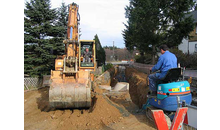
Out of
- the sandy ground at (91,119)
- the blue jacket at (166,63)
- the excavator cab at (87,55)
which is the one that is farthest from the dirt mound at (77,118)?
the blue jacket at (166,63)

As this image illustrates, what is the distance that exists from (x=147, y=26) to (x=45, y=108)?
10.7 metres

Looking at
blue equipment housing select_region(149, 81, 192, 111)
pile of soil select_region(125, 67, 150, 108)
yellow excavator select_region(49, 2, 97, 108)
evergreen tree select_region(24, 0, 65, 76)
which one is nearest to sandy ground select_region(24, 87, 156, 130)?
yellow excavator select_region(49, 2, 97, 108)

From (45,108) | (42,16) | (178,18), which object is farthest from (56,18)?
(178,18)

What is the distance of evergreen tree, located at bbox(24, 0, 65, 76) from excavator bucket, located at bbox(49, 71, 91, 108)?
703 centimetres

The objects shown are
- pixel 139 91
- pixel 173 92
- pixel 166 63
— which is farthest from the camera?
pixel 139 91

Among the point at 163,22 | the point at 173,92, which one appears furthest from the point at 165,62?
the point at 163,22

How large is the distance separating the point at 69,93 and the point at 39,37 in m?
8.92

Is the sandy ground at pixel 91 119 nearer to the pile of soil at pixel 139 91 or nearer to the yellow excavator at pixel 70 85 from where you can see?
the yellow excavator at pixel 70 85

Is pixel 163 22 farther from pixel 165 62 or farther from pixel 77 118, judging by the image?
pixel 77 118

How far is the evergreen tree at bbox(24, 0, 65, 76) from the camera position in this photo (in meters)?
12.9

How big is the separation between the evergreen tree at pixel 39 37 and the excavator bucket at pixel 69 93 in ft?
23.1

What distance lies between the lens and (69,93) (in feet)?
21.1

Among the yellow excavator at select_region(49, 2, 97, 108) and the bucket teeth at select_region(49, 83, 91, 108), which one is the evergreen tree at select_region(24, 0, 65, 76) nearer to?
the yellow excavator at select_region(49, 2, 97, 108)

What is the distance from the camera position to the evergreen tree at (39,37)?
12.9 metres
